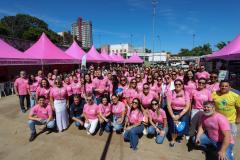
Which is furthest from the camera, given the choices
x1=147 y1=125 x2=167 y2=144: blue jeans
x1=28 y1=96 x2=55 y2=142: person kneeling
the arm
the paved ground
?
x1=28 y1=96 x2=55 y2=142: person kneeling

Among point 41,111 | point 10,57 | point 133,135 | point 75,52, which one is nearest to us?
point 133,135

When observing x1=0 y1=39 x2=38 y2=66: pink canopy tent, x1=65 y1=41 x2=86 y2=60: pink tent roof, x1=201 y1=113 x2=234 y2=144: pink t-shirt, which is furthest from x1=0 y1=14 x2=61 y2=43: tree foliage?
x1=201 y1=113 x2=234 y2=144: pink t-shirt

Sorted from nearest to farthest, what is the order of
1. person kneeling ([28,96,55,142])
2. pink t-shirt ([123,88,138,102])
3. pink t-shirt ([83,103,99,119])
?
person kneeling ([28,96,55,142]) < pink t-shirt ([83,103,99,119]) < pink t-shirt ([123,88,138,102])

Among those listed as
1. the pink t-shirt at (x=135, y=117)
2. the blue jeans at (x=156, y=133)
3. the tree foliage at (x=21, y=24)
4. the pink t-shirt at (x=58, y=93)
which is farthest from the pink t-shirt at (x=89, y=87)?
the tree foliage at (x=21, y=24)

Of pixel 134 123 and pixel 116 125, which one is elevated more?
pixel 134 123

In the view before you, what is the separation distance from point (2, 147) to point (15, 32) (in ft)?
204

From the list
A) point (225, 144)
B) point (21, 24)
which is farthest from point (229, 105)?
point (21, 24)

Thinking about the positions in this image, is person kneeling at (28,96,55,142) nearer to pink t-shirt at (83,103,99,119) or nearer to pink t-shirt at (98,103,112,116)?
pink t-shirt at (83,103,99,119)

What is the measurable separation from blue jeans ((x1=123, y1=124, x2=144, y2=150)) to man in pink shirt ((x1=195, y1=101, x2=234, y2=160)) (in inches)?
55.8

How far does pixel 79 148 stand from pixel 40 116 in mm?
1557

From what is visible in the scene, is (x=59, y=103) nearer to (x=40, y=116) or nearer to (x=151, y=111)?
(x=40, y=116)

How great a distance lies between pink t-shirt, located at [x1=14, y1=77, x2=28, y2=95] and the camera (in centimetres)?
750

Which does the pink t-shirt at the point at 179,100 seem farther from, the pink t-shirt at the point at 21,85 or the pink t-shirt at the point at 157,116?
the pink t-shirt at the point at 21,85

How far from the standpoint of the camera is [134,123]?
5.09 metres
